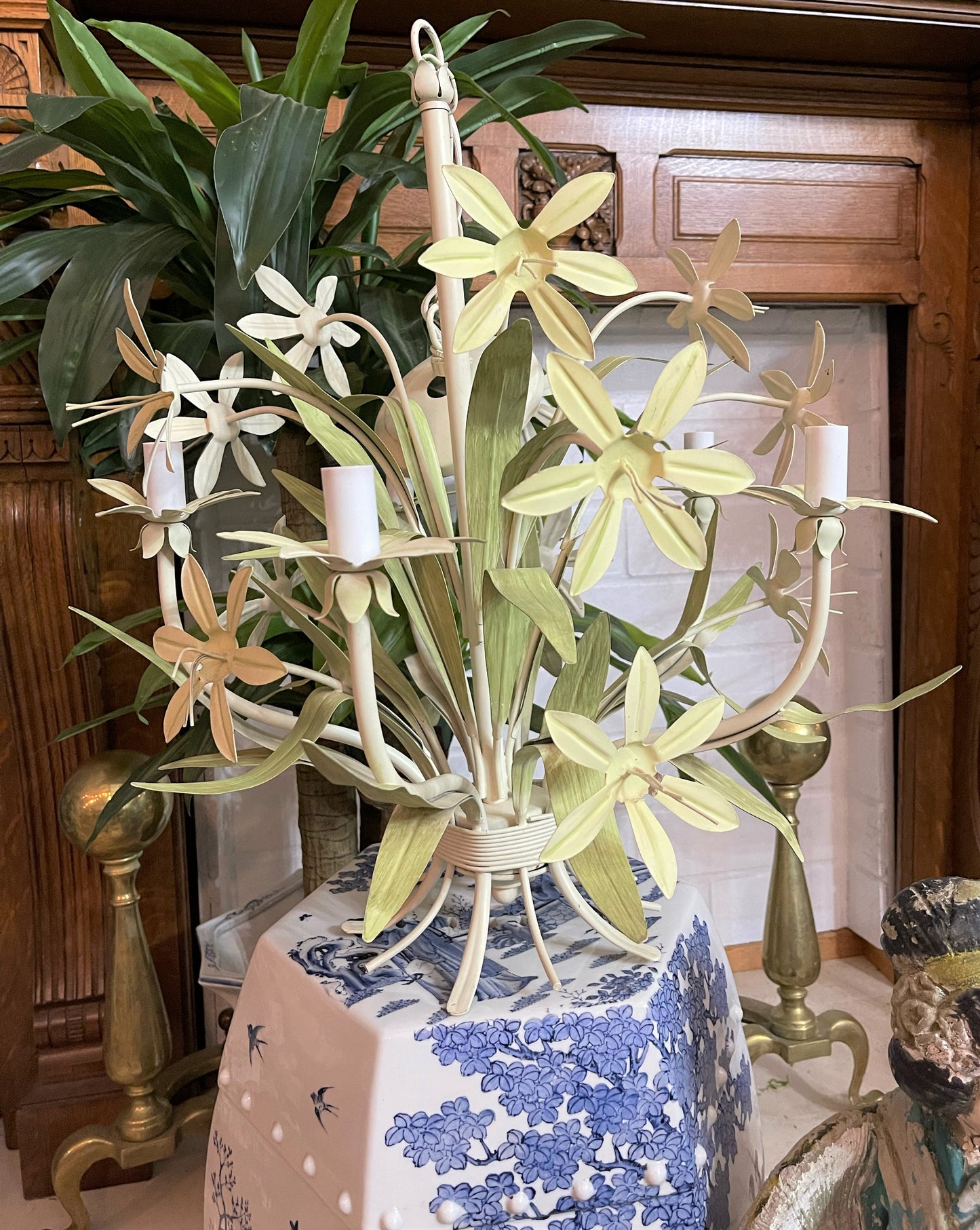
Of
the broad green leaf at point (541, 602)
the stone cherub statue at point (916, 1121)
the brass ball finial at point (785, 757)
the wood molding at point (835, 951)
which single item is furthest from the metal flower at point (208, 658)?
the wood molding at point (835, 951)

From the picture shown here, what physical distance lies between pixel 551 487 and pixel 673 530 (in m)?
0.05

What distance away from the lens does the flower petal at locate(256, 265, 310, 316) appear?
1.67 feet

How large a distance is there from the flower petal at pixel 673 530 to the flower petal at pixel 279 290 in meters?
0.26

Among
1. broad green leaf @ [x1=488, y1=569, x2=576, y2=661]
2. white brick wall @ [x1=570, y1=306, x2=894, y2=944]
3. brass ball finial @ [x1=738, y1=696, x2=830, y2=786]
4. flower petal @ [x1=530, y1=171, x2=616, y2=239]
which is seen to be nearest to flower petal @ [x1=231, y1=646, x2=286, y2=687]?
broad green leaf @ [x1=488, y1=569, x2=576, y2=661]

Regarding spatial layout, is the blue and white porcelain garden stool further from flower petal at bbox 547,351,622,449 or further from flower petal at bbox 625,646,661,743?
flower petal at bbox 547,351,622,449

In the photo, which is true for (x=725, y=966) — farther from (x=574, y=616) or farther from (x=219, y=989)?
(x=219, y=989)

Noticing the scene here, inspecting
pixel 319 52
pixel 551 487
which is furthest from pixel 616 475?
pixel 319 52

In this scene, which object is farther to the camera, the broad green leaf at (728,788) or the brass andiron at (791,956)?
the brass andiron at (791,956)

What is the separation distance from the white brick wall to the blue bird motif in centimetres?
74

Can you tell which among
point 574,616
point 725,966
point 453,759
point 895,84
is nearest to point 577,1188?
point 725,966

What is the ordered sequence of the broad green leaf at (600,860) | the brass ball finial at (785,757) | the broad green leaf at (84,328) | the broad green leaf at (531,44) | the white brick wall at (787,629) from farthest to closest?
the white brick wall at (787,629) → the brass ball finial at (785,757) → the broad green leaf at (531,44) → the broad green leaf at (84,328) → the broad green leaf at (600,860)

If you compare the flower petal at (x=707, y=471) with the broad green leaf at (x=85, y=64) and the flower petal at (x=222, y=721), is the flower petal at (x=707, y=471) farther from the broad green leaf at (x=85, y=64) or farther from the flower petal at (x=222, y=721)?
the broad green leaf at (x=85, y=64)

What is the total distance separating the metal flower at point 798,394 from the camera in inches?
19.0

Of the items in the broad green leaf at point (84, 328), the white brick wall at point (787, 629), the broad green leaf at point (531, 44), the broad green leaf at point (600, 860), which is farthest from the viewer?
the white brick wall at point (787, 629)
